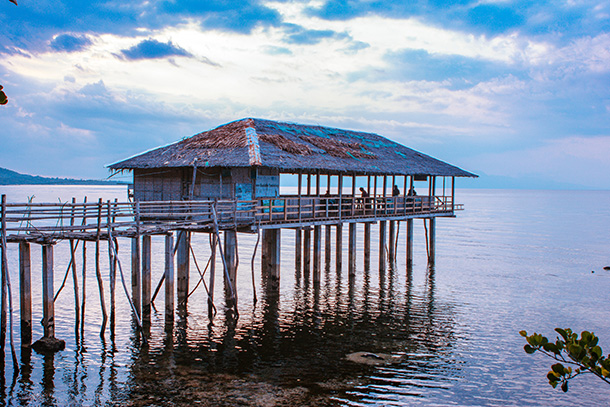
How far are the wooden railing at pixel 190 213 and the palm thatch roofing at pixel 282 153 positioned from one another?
1447 mm

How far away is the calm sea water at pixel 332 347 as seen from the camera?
13.0 m

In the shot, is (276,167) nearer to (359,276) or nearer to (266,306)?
(266,306)

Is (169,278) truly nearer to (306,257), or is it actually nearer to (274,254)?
(274,254)

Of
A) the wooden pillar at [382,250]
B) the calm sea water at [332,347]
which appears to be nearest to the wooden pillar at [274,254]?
the calm sea water at [332,347]

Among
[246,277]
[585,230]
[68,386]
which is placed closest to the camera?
[68,386]

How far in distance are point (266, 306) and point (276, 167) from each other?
5.43 metres

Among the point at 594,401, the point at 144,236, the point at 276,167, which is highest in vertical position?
the point at 276,167

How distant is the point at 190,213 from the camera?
1734 centimetres

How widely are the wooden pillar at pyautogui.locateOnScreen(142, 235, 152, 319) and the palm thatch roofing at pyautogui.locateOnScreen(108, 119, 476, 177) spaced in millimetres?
3813

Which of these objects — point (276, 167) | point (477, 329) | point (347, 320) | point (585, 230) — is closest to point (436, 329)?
point (477, 329)

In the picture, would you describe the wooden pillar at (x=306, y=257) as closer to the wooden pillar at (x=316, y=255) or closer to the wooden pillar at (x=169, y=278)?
the wooden pillar at (x=316, y=255)

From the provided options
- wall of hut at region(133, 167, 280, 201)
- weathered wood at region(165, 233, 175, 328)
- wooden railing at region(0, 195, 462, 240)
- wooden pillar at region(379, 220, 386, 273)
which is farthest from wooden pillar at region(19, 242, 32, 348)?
wooden pillar at region(379, 220, 386, 273)

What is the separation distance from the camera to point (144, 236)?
55.5ft

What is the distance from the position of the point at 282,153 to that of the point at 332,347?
8090mm
